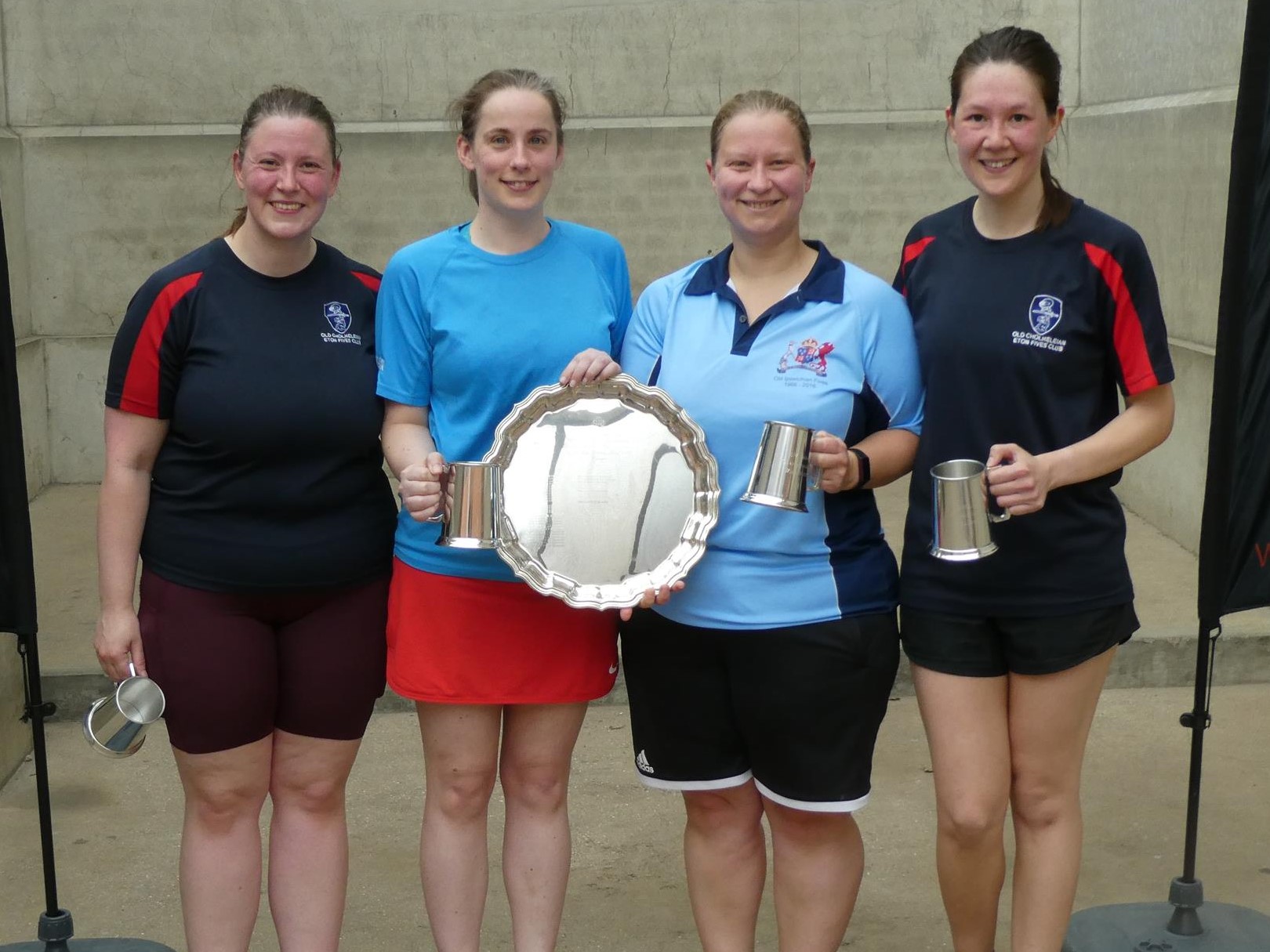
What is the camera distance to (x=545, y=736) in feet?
10.4

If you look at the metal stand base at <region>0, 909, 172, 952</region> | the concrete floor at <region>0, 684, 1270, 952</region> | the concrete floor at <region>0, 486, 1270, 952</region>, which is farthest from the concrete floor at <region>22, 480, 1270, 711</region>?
the metal stand base at <region>0, 909, 172, 952</region>

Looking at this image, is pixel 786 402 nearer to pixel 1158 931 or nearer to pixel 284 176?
pixel 284 176

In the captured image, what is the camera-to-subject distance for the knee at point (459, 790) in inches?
124

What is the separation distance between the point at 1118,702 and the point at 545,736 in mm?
3010

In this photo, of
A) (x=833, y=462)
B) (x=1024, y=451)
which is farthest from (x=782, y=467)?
(x=1024, y=451)

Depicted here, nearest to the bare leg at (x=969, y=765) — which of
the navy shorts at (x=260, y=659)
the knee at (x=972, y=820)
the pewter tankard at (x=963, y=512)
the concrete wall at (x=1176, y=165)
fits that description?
the knee at (x=972, y=820)

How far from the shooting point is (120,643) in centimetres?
302

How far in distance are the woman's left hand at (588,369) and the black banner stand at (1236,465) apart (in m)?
1.31

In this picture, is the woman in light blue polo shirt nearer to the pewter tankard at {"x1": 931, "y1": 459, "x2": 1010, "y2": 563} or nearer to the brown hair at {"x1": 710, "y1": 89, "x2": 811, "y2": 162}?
the brown hair at {"x1": 710, "y1": 89, "x2": 811, "y2": 162}

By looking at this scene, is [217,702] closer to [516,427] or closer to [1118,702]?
[516,427]

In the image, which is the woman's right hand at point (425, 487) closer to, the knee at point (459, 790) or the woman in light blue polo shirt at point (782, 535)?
the woman in light blue polo shirt at point (782, 535)

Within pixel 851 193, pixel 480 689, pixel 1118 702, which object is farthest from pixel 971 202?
pixel 851 193

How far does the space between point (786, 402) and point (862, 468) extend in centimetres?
19

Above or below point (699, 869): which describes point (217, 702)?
above
